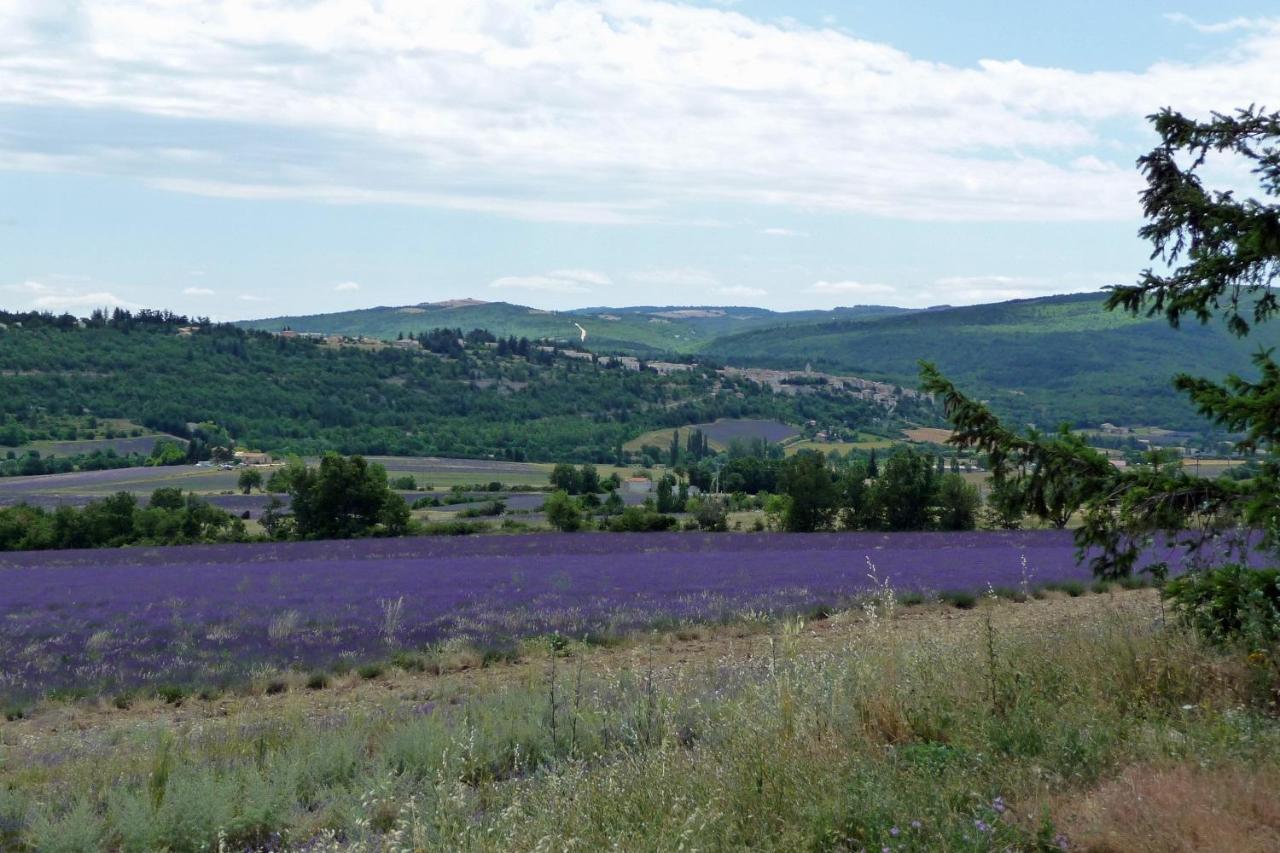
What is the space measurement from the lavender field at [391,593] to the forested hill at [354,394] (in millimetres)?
75938

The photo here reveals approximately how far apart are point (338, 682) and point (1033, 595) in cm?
1106

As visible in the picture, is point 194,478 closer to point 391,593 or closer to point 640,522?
point 640,522

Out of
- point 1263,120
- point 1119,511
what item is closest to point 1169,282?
point 1263,120

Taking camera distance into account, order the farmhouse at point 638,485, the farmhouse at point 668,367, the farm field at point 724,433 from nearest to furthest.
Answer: the farmhouse at point 638,485
the farm field at point 724,433
the farmhouse at point 668,367

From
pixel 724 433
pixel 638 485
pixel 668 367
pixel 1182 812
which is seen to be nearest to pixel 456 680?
pixel 1182 812

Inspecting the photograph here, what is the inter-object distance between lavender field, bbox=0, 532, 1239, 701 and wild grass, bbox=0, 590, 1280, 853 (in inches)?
145

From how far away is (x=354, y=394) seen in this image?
12294 cm

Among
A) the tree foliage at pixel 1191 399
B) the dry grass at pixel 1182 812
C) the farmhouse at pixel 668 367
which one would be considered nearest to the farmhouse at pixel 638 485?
the tree foliage at pixel 1191 399

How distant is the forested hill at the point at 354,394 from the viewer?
107312 millimetres

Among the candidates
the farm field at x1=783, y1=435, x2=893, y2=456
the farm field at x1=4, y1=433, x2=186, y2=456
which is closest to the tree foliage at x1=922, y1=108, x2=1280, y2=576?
the farm field at x1=783, y1=435, x2=893, y2=456

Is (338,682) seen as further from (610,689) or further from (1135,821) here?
(1135,821)

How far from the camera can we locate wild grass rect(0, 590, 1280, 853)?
4.00 m

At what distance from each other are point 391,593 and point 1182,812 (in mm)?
14448

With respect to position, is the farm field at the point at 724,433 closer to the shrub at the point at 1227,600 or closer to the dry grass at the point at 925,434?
the dry grass at the point at 925,434
